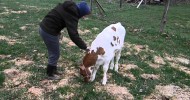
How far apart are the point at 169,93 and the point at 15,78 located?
4.77m

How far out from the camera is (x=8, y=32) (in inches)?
610

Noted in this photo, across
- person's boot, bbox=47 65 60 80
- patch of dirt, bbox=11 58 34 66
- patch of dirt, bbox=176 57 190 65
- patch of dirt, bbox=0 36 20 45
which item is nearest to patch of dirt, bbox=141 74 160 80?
patch of dirt, bbox=176 57 190 65

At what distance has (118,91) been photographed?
9.48 meters

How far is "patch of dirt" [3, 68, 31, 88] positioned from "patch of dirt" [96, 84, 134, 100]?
90.0 inches

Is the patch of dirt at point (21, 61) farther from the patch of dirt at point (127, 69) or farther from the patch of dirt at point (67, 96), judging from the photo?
the patch of dirt at point (127, 69)

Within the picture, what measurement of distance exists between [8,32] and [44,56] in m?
4.37

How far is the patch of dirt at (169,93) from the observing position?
30.9 feet

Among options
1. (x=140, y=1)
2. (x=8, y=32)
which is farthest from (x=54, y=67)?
(x=140, y=1)

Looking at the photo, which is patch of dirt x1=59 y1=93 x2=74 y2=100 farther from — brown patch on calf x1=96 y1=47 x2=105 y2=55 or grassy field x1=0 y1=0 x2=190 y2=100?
brown patch on calf x1=96 y1=47 x2=105 y2=55

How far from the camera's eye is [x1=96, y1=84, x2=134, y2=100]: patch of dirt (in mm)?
9180

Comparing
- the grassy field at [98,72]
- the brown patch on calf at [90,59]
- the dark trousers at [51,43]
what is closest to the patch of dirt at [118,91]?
the grassy field at [98,72]

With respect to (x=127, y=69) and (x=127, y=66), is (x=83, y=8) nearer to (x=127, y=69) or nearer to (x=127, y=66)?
(x=127, y=69)

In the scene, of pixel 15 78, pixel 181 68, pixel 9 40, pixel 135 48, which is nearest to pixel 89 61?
pixel 15 78

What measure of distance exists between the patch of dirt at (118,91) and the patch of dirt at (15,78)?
7.50ft
